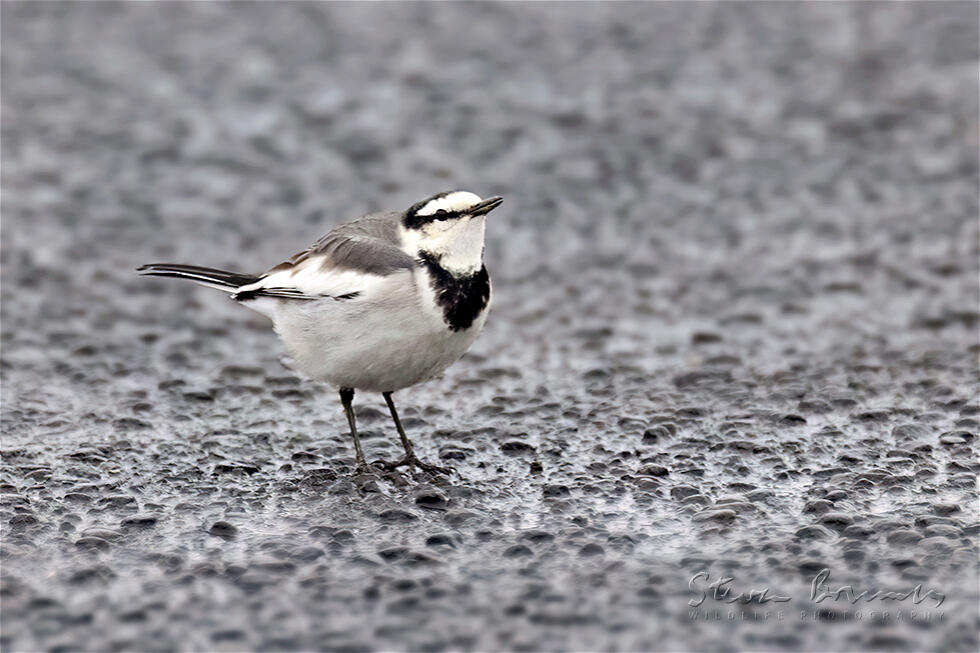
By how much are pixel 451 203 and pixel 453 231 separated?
0.50 ft

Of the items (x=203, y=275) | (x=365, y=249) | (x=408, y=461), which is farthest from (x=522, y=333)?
(x=203, y=275)

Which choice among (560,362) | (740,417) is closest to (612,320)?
(560,362)

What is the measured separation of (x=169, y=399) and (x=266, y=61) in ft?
22.3

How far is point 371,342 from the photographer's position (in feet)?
23.2

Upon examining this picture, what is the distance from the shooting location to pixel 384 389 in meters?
7.42

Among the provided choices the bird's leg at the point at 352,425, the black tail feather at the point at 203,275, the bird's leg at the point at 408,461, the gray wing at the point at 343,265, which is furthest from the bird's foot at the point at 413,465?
the black tail feather at the point at 203,275

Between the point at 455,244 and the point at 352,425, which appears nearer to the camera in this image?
the point at 455,244

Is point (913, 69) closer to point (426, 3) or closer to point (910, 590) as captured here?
point (426, 3)

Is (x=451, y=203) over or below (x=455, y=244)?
over

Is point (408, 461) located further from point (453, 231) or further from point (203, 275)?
point (203, 275)

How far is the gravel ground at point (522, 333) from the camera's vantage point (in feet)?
19.6

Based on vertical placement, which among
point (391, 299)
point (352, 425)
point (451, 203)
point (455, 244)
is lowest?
point (352, 425)

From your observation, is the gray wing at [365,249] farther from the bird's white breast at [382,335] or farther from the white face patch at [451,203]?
the white face patch at [451,203]

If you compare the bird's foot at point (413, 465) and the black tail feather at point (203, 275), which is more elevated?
the black tail feather at point (203, 275)
